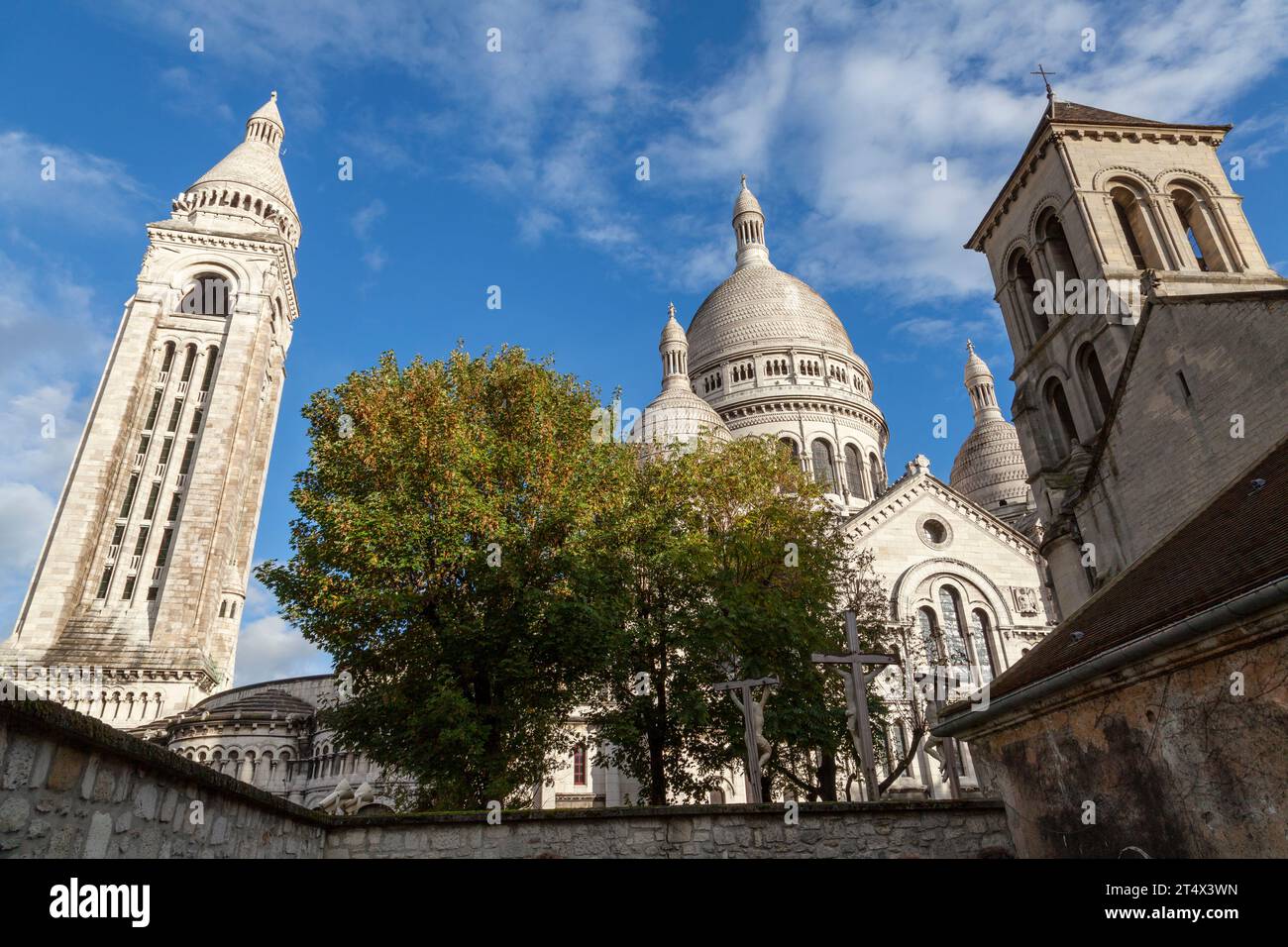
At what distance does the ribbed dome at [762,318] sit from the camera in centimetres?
5631

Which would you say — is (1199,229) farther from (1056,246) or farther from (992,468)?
(992,468)

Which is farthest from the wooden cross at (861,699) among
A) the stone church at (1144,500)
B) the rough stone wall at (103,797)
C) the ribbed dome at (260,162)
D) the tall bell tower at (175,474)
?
the ribbed dome at (260,162)

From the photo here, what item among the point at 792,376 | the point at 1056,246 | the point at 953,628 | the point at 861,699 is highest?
the point at 792,376

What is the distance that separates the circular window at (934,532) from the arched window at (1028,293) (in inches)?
536

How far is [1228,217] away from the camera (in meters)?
19.3

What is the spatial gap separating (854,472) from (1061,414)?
1222 inches

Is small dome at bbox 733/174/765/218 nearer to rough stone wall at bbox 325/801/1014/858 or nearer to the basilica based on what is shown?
the basilica

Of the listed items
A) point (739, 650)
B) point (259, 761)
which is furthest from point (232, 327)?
point (739, 650)

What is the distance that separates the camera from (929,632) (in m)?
30.7

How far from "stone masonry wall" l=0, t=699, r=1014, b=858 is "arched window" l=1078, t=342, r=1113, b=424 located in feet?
41.9

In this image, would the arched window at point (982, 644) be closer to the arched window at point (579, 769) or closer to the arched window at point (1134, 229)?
the arched window at point (579, 769)

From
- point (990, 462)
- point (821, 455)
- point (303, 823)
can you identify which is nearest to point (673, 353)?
point (821, 455)

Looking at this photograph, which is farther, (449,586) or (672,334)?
(672,334)

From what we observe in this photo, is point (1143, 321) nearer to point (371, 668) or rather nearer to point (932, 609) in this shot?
point (371, 668)
